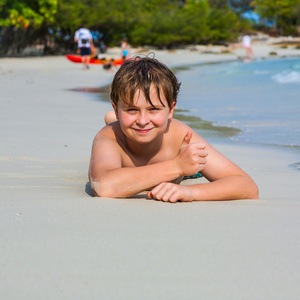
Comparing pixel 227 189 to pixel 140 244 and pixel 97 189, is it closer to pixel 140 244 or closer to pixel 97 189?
pixel 97 189

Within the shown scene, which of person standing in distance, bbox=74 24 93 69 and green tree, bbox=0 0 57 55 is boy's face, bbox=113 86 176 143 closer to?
person standing in distance, bbox=74 24 93 69

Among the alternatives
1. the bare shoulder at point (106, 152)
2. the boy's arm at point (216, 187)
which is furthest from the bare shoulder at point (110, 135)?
the boy's arm at point (216, 187)

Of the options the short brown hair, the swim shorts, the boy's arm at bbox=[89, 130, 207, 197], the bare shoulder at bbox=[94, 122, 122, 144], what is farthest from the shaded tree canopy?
the boy's arm at bbox=[89, 130, 207, 197]

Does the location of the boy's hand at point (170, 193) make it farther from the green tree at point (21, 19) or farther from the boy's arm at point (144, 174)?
the green tree at point (21, 19)

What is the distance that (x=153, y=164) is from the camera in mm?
3137

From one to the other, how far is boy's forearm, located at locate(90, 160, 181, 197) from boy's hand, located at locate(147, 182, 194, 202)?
7cm

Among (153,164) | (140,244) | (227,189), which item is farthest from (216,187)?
(140,244)

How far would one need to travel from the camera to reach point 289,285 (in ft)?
6.09

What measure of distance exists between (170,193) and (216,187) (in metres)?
0.33

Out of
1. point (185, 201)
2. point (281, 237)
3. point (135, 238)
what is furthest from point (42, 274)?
point (185, 201)

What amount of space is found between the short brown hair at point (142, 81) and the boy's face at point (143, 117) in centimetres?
3

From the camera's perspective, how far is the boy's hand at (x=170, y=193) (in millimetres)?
2951

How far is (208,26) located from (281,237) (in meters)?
46.0

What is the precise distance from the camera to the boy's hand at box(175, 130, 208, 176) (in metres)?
2.99
